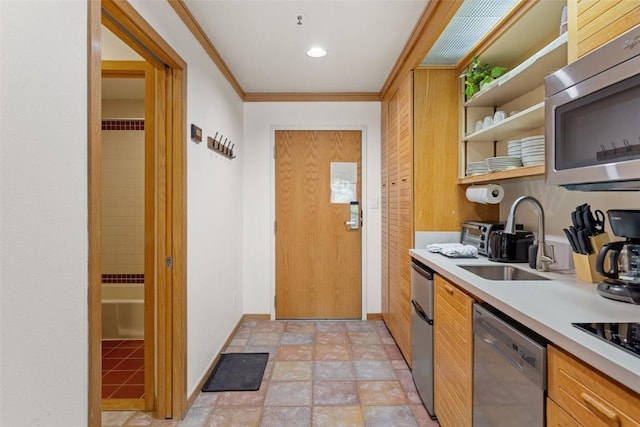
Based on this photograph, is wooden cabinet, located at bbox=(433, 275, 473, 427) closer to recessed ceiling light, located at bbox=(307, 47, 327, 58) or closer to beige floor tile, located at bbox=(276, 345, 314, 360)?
beige floor tile, located at bbox=(276, 345, 314, 360)

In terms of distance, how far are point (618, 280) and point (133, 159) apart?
12.2 feet

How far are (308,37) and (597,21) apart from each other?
169 centimetres

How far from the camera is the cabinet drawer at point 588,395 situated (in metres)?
0.68

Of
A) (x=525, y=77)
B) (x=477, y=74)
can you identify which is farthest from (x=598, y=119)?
(x=477, y=74)

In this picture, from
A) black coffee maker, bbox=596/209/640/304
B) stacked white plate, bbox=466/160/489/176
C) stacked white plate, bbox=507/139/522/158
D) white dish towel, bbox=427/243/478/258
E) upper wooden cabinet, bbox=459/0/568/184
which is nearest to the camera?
black coffee maker, bbox=596/209/640/304

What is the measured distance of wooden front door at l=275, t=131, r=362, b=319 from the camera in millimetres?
3590

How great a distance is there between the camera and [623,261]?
1152 mm

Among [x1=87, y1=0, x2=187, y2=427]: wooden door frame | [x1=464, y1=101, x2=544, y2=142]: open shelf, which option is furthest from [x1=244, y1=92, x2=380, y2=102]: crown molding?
[x1=87, y1=0, x2=187, y2=427]: wooden door frame

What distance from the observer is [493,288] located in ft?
4.21

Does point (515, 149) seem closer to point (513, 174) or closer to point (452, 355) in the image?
point (513, 174)

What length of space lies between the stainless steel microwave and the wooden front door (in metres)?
2.43

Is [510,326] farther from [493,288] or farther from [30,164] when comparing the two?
[30,164]

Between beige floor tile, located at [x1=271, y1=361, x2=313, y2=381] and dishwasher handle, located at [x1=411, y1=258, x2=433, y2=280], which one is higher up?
dishwasher handle, located at [x1=411, y1=258, x2=433, y2=280]

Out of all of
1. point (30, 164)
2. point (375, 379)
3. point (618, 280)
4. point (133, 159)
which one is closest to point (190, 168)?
point (30, 164)
